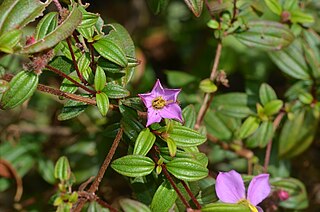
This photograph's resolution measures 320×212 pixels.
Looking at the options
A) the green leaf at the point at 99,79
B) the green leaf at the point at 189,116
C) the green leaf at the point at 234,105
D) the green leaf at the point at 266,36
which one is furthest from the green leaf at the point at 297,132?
the green leaf at the point at 99,79

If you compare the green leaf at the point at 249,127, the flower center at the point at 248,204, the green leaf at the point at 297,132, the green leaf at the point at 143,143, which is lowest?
the green leaf at the point at 297,132

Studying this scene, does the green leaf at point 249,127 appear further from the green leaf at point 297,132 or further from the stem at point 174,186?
the stem at point 174,186

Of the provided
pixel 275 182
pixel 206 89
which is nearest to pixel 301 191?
pixel 275 182

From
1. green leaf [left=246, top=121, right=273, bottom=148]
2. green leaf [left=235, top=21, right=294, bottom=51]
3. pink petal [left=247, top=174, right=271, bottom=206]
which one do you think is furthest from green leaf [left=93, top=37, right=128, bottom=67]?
green leaf [left=246, top=121, right=273, bottom=148]

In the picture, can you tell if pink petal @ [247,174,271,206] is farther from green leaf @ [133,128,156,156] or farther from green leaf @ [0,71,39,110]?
green leaf @ [0,71,39,110]

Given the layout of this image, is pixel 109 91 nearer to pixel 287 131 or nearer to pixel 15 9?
pixel 15 9

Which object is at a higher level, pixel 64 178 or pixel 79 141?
pixel 64 178

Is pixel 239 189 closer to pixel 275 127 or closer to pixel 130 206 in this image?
pixel 130 206
